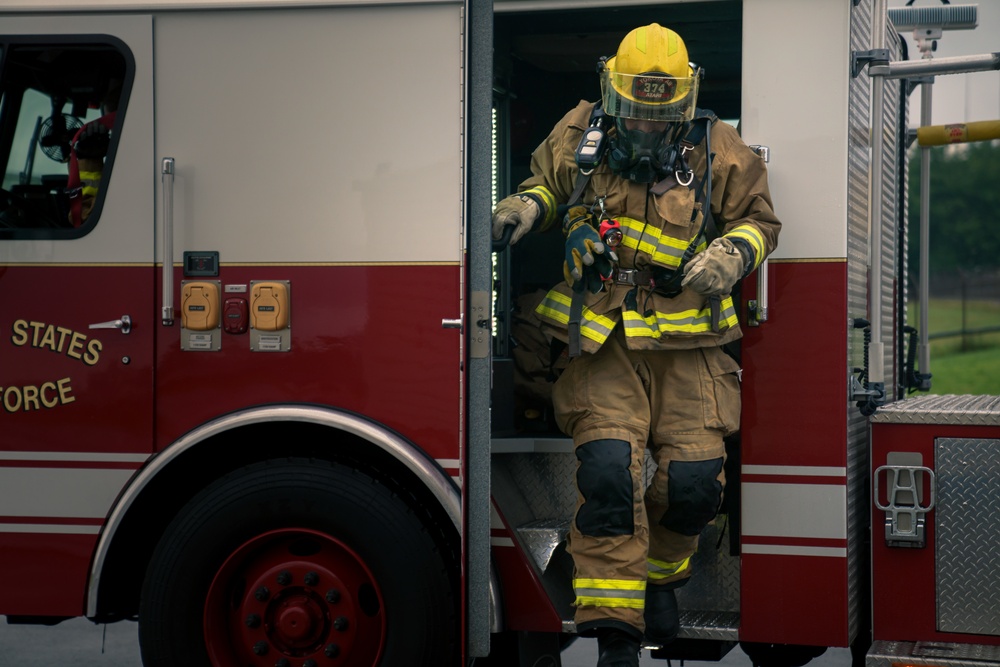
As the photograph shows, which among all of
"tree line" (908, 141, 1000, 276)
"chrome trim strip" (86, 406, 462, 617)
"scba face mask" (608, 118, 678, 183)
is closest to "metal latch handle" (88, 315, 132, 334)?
"chrome trim strip" (86, 406, 462, 617)

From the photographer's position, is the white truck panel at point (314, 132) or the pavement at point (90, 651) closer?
the white truck panel at point (314, 132)

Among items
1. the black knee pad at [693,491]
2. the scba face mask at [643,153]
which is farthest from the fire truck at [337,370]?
the scba face mask at [643,153]

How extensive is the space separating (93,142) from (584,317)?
5.49 ft

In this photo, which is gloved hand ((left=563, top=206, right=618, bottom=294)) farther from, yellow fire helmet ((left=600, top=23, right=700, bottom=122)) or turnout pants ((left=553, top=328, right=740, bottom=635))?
yellow fire helmet ((left=600, top=23, right=700, bottom=122))

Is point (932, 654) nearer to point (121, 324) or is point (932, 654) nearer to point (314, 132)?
point (314, 132)

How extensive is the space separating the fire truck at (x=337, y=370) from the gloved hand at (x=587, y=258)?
0.35 meters

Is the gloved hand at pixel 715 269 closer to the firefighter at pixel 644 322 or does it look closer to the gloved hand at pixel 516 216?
the firefighter at pixel 644 322

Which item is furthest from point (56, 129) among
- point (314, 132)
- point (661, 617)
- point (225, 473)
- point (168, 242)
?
point (661, 617)

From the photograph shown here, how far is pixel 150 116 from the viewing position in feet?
12.2

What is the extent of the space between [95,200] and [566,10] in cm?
162

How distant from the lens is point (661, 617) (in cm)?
371

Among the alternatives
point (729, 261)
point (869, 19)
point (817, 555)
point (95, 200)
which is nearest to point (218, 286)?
point (95, 200)

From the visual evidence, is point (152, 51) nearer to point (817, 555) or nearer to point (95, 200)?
point (95, 200)

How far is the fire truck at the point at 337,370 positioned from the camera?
11.7 feet
